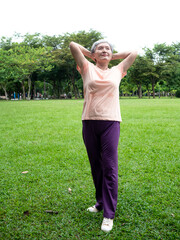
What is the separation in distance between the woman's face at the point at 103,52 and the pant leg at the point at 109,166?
77 cm

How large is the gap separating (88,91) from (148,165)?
2613 mm

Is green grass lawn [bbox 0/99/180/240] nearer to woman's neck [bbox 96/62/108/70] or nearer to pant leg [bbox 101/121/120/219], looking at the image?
pant leg [bbox 101/121/120/219]

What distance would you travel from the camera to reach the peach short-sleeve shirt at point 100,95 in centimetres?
265

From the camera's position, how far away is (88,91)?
107 inches

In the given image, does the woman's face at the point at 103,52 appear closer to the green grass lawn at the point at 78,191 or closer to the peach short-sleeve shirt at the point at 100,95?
the peach short-sleeve shirt at the point at 100,95

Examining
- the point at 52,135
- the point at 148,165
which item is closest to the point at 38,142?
the point at 52,135

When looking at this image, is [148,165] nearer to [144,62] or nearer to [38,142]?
[38,142]

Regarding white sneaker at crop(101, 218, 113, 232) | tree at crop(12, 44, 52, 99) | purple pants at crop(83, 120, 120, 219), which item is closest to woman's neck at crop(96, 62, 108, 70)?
purple pants at crop(83, 120, 120, 219)

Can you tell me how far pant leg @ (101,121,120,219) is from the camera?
2650 mm

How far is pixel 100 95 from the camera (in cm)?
268

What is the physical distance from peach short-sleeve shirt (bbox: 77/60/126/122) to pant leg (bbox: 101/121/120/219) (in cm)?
14

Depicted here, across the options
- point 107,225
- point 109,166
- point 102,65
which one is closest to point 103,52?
point 102,65

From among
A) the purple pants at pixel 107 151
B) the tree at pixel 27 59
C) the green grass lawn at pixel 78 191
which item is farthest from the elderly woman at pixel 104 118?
the tree at pixel 27 59

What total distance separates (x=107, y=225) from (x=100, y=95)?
1482 mm
